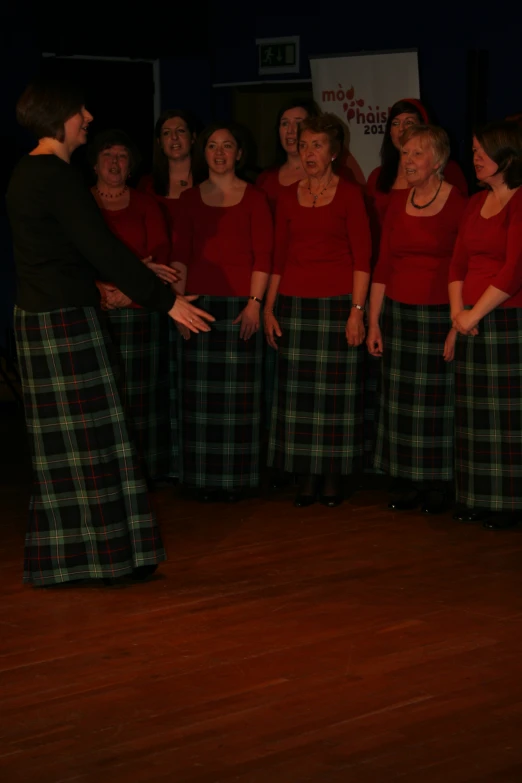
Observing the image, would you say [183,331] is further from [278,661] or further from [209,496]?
[278,661]

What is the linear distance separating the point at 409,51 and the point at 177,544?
329cm

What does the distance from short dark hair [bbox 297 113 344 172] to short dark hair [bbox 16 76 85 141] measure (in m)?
1.29

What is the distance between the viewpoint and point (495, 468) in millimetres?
4703

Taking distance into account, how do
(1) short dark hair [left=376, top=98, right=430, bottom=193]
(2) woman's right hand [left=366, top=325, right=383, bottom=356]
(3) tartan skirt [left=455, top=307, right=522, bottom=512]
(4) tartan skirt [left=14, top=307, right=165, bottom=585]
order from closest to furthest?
(4) tartan skirt [left=14, top=307, right=165, bottom=585] < (3) tartan skirt [left=455, top=307, right=522, bottom=512] < (2) woman's right hand [left=366, top=325, right=383, bottom=356] < (1) short dark hair [left=376, top=98, right=430, bottom=193]

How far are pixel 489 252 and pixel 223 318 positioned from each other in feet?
3.69

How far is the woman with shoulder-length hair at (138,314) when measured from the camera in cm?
506

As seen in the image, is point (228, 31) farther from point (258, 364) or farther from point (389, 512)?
point (389, 512)

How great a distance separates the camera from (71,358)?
3.82 metres

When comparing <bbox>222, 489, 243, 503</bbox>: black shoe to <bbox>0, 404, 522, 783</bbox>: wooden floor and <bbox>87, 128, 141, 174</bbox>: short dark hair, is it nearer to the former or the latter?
<bbox>0, 404, 522, 783</bbox>: wooden floor

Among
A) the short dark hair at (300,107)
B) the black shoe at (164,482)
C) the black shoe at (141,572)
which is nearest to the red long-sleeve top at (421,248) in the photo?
the short dark hair at (300,107)

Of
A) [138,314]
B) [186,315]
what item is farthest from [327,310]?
[186,315]

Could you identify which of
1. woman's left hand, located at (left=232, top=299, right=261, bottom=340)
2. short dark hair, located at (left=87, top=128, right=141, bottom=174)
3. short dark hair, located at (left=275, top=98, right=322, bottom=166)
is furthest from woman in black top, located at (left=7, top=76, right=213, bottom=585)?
short dark hair, located at (left=275, top=98, right=322, bottom=166)

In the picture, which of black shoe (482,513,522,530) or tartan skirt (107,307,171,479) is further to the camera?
tartan skirt (107,307,171,479)

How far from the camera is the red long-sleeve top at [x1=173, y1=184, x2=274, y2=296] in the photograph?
197 inches
